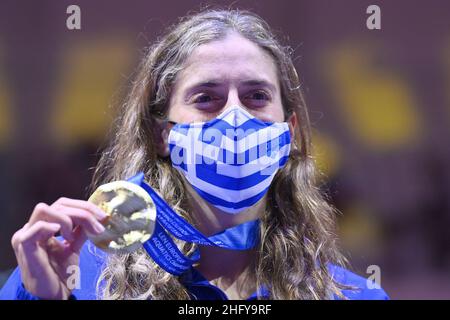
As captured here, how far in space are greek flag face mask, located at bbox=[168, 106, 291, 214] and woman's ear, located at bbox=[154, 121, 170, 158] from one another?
69mm

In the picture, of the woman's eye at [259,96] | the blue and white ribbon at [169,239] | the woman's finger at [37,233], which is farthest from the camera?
the woman's eye at [259,96]

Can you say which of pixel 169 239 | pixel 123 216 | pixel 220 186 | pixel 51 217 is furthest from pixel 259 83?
pixel 51 217

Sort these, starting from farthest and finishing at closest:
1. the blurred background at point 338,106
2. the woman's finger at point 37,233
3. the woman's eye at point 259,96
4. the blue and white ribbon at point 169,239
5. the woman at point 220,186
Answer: the blurred background at point 338,106 < the woman's eye at point 259,96 < the woman at point 220,186 < the blue and white ribbon at point 169,239 < the woman's finger at point 37,233

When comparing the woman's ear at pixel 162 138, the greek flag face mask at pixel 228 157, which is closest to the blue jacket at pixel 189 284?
the greek flag face mask at pixel 228 157

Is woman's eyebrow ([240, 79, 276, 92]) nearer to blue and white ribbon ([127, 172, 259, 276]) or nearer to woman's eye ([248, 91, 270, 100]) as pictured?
woman's eye ([248, 91, 270, 100])

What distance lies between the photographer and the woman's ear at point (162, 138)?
2338 mm

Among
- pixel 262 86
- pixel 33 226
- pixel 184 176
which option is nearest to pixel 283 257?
pixel 184 176

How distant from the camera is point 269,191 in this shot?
7.77ft

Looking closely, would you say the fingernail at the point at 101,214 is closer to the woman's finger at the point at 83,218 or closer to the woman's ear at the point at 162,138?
the woman's finger at the point at 83,218

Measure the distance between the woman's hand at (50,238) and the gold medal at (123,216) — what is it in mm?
36

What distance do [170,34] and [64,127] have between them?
3.42m

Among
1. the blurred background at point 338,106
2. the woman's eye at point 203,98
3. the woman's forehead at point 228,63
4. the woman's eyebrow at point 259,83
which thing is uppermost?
the woman's forehead at point 228,63

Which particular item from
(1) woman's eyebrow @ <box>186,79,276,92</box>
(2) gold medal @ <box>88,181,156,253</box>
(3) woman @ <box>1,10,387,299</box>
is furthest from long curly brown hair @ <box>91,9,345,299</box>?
(2) gold medal @ <box>88,181,156,253</box>

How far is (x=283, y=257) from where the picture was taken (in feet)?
7.27
